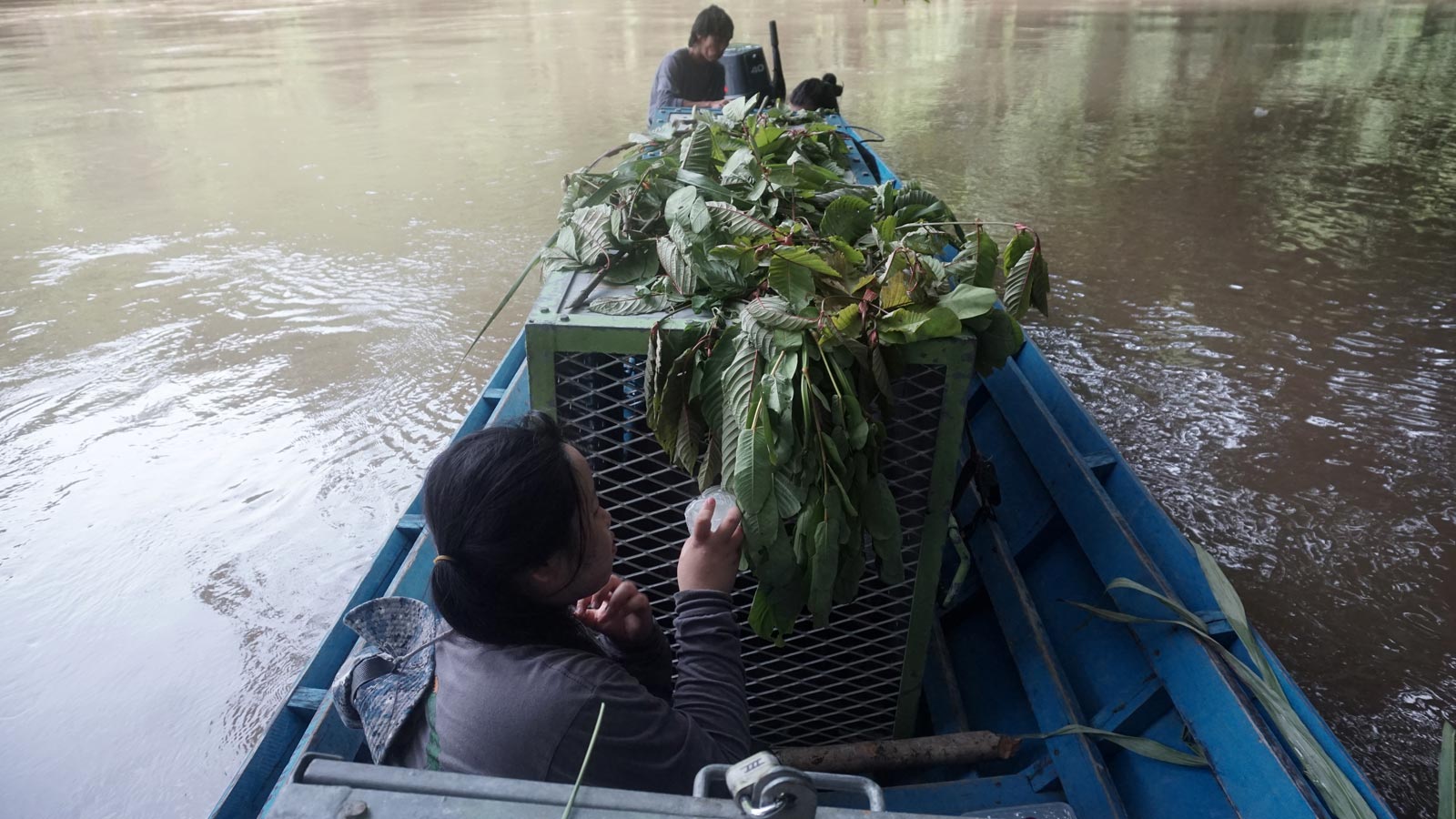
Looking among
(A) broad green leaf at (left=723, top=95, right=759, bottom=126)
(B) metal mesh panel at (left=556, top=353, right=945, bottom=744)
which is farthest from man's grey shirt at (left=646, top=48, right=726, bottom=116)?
(B) metal mesh panel at (left=556, top=353, right=945, bottom=744)

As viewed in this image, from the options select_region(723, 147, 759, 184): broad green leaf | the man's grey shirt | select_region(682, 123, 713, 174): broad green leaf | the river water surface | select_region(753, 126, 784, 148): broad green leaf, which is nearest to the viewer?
select_region(723, 147, 759, 184): broad green leaf

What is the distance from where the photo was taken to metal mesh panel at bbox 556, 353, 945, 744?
1668mm

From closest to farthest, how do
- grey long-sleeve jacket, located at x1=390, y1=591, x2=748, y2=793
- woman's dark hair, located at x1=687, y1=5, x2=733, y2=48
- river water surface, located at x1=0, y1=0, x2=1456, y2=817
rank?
1. grey long-sleeve jacket, located at x1=390, y1=591, x2=748, y2=793
2. river water surface, located at x1=0, y1=0, x2=1456, y2=817
3. woman's dark hair, located at x1=687, y1=5, x2=733, y2=48

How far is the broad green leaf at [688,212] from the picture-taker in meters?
1.79

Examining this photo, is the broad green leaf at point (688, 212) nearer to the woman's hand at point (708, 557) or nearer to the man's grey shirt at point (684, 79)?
the woman's hand at point (708, 557)

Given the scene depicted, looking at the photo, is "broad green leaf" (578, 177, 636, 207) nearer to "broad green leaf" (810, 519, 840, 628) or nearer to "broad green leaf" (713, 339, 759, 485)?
"broad green leaf" (713, 339, 759, 485)

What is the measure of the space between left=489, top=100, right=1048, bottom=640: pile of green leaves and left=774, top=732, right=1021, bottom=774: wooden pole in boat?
1.42 ft

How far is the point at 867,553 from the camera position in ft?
5.93

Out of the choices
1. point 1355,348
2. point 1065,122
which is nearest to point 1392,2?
point 1065,122

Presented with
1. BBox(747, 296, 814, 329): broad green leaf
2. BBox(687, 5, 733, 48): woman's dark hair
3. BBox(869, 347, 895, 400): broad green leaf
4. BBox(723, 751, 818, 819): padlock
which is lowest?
BBox(723, 751, 818, 819): padlock

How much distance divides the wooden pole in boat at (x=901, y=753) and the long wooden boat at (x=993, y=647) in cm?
7

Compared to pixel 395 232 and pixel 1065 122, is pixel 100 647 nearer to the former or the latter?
pixel 395 232

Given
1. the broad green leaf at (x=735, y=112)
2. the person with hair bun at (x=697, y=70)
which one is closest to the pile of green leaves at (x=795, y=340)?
the broad green leaf at (x=735, y=112)

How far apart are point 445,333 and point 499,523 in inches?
173
